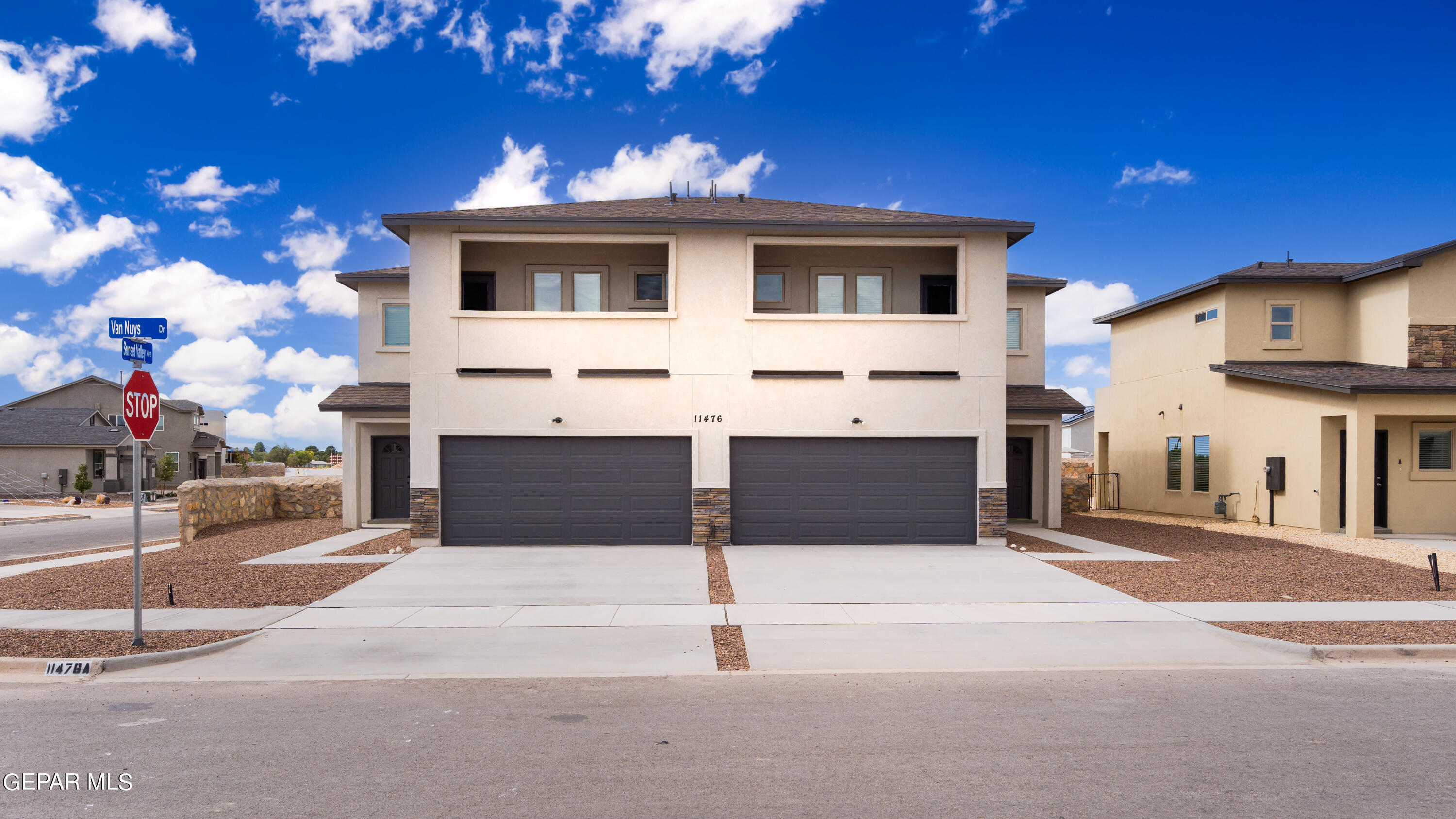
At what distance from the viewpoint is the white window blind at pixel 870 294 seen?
17062 millimetres

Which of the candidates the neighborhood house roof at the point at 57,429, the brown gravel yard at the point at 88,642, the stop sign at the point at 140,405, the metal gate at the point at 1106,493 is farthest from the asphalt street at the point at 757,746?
the neighborhood house roof at the point at 57,429

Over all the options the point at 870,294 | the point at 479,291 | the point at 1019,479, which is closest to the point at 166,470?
the point at 479,291

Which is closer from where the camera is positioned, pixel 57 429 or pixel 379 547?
pixel 379 547

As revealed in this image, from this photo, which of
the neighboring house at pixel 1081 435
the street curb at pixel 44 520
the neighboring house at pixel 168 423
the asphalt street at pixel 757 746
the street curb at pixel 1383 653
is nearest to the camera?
the asphalt street at pixel 757 746

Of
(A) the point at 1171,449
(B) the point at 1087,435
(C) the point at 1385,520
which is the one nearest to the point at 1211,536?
(C) the point at 1385,520

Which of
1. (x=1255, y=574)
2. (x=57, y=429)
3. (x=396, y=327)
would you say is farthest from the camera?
(x=57, y=429)

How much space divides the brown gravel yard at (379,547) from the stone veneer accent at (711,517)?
5707 mm

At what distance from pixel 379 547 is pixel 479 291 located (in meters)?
5.95

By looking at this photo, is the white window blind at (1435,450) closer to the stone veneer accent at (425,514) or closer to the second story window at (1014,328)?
the second story window at (1014,328)

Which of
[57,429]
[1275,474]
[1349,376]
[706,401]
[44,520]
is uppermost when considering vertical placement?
[1349,376]

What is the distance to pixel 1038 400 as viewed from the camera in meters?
18.4

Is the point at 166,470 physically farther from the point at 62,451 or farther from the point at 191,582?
the point at 191,582

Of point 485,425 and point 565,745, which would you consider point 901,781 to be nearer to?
point 565,745

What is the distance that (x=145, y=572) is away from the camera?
12.2 m
